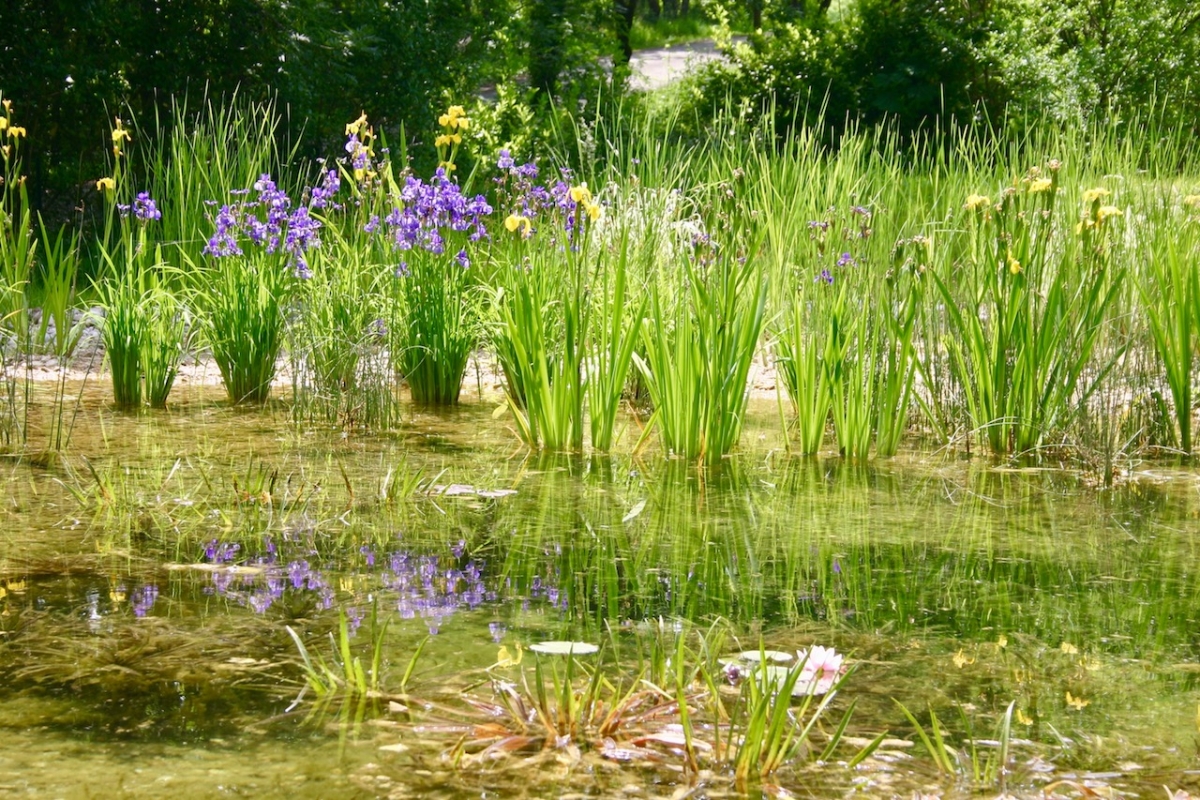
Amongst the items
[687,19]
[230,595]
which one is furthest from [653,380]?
[687,19]

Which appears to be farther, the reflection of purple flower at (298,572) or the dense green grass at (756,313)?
the dense green grass at (756,313)

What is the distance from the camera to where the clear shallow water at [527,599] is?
158 cm

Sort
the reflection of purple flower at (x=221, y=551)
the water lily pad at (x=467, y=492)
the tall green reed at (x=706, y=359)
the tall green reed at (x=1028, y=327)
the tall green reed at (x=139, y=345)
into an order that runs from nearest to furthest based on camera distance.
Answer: the reflection of purple flower at (x=221, y=551) < the water lily pad at (x=467, y=492) < the tall green reed at (x=706, y=359) < the tall green reed at (x=1028, y=327) < the tall green reed at (x=139, y=345)

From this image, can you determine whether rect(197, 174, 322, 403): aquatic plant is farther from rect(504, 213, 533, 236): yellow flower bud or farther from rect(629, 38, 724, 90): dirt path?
rect(629, 38, 724, 90): dirt path

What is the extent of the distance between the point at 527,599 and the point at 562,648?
30 cm

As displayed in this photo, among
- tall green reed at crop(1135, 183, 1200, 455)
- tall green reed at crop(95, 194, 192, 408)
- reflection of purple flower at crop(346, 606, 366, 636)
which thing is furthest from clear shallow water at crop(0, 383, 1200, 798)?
tall green reed at crop(95, 194, 192, 408)

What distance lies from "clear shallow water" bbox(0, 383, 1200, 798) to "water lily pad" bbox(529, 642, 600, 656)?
0.14ft

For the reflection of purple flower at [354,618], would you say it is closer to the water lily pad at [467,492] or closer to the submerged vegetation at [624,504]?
the submerged vegetation at [624,504]

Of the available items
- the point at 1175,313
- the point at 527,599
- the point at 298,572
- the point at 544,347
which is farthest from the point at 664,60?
the point at 527,599

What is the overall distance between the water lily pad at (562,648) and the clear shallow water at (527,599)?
0.04 m

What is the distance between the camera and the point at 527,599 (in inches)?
88.1

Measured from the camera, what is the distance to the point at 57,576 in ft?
7.51

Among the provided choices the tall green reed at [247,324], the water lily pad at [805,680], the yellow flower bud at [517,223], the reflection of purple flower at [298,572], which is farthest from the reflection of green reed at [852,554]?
the tall green reed at [247,324]

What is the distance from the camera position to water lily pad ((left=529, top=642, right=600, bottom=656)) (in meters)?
1.93
